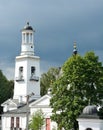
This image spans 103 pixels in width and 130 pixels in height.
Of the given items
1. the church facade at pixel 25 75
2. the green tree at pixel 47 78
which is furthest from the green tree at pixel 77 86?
the green tree at pixel 47 78

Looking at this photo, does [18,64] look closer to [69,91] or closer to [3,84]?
[3,84]

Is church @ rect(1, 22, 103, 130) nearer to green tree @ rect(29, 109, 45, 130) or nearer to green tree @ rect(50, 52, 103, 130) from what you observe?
green tree @ rect(29, 109, 45, 130)

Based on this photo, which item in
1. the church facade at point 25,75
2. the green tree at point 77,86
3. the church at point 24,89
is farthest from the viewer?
the church facade at point 25,75

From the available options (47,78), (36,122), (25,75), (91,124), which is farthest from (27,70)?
(91,124)

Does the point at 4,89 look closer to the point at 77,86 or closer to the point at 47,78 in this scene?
the point at 47,78

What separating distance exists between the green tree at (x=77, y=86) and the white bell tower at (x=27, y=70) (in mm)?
26482

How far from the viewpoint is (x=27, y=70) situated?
7550 centimetres

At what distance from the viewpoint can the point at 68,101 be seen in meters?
47.7

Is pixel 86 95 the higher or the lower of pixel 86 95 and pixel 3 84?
the lower

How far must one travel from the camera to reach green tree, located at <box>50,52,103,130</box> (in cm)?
4769

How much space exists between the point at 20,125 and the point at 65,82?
69.3ft

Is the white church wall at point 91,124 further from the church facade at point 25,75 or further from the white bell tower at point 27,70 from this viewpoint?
the white bell tower at point 27,70

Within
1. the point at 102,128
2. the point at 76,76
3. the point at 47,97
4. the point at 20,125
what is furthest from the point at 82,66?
the point at 20,125

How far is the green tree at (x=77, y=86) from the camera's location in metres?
47.7
